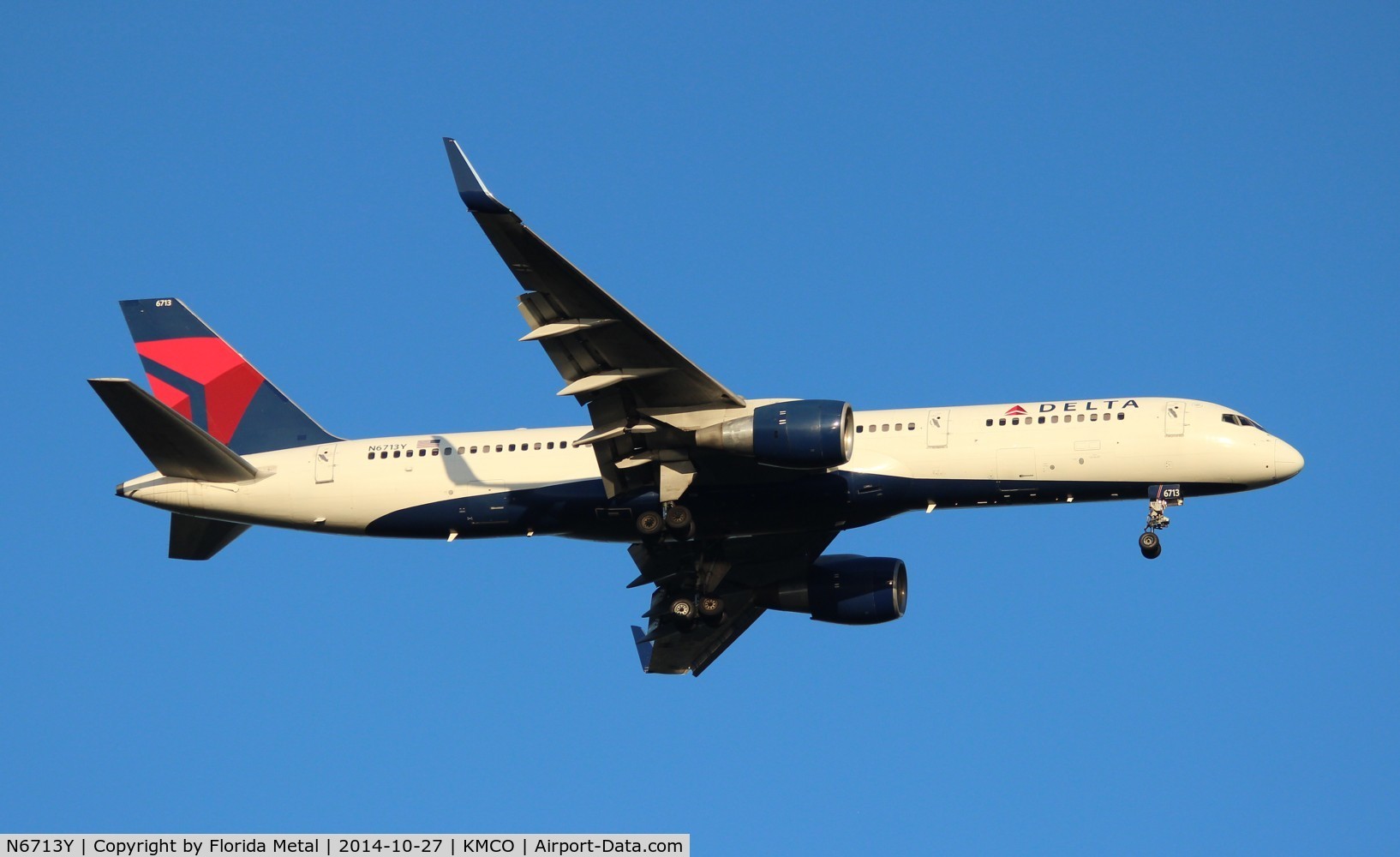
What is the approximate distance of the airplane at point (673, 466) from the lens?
41250 mm

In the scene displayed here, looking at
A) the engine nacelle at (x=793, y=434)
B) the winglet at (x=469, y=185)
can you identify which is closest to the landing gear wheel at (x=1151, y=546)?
the engine nacelle at (x=793, y=434)

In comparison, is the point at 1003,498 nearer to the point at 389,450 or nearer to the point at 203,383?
the point at 389,450

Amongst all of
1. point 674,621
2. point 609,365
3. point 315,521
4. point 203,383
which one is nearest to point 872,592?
point 674,621

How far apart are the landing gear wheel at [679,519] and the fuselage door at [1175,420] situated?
11316 millimetres

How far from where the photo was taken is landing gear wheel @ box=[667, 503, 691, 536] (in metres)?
43.1

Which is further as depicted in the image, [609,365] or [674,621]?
[674,621]

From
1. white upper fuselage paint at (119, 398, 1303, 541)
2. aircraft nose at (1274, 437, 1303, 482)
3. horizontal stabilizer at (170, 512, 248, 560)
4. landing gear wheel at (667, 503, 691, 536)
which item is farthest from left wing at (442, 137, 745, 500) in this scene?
aircraft nose at (1274, 437, 1303, 482)

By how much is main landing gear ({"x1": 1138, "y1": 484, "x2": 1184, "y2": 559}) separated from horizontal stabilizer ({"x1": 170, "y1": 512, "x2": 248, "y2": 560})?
22.5 meters

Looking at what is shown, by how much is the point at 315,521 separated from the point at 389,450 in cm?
256

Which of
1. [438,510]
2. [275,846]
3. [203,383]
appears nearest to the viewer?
[275,846]

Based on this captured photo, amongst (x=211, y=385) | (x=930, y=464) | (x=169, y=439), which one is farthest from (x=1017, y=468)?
(x=211, y=385)

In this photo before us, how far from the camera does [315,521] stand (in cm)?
4616

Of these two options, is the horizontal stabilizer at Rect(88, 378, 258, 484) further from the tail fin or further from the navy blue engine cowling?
the navy blue engine cowling

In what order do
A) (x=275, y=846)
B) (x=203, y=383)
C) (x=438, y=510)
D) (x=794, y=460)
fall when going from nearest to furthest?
(x=275, y=846), (x=794, y=460), (x=438, y=510), (x=203, y=383)
